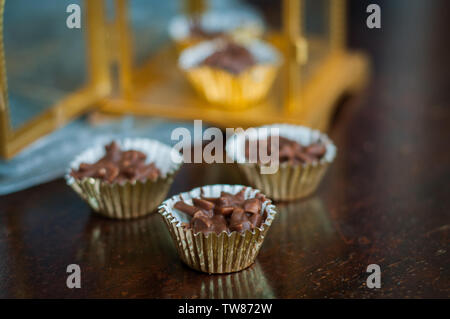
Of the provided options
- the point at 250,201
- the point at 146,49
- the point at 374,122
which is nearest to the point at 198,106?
the point at 146,49

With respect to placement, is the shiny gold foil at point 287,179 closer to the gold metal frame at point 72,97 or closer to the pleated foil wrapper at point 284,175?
the pleated foil wrapper at point 284,175

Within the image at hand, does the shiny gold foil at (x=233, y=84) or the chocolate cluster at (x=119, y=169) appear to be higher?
the shiny gold foil at (x=233, y=84)

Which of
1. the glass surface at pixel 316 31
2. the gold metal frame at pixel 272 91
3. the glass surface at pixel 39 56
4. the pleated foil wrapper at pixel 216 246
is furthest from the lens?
the glass surface at pixel 316 31

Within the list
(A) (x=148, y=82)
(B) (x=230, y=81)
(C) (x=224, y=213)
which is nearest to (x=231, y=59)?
(B) (x=230, y=81)

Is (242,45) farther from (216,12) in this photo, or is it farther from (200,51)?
(216,12)

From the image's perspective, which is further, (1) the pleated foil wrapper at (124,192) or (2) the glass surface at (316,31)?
(2) the glass surface at (316,31)

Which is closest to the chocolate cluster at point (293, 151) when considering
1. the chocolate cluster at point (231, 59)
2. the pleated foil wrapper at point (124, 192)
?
the pleated foil wrapper at point (124, 192)
